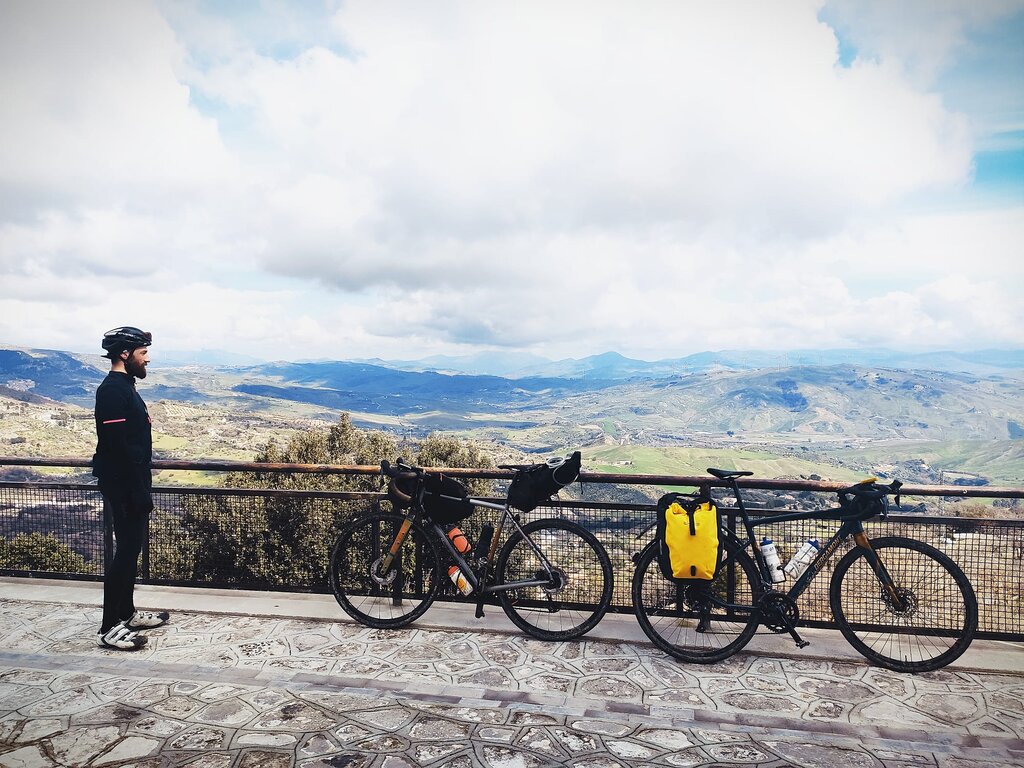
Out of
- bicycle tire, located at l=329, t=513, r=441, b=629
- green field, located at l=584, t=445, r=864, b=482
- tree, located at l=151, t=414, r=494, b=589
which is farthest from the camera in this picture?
green field, located at l=584, t=445, r=864, b=482

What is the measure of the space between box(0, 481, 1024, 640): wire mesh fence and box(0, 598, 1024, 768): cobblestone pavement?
2.24 feet

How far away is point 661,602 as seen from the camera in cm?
463

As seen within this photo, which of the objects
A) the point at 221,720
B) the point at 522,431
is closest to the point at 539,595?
the point at 221,720

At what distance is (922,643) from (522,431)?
18971cm

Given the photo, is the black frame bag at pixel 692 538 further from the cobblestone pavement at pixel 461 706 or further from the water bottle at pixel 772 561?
the cobblestone pavement at pixel 461 706

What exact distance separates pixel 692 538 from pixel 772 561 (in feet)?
2.04

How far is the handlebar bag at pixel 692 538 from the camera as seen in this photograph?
4.17 meters

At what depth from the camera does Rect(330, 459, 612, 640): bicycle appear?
184 inches

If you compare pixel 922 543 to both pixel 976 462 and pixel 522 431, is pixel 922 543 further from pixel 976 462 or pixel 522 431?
pixel 976 462

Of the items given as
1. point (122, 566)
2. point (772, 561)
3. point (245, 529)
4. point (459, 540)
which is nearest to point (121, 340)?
point (122, 566)

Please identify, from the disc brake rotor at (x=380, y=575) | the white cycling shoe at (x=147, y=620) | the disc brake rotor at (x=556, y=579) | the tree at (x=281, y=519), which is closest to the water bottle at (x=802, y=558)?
→ the disc brake rotor at (x=556, y=579)

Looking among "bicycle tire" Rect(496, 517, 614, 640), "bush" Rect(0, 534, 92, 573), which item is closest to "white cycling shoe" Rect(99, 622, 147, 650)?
"bush" Rect(0, 534, 92, 573)

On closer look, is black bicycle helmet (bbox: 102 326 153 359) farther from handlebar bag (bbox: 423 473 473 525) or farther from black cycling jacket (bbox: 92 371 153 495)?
handlebar bag (bbox: 423 473 473 525)

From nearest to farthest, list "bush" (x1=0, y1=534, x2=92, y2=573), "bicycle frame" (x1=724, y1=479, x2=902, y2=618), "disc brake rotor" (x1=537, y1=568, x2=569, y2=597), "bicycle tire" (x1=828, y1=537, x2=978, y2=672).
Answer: "bicycle tire" (x1=828, y1=537, x2=978, y2=672), "bicycle frame" (x1=724, y1=479, x2=902, y2=618), "disc brake rotor" (x1=537, y1=568, x2=569, y2=597), "bush" (x1=0, y1=534, x2=92, y2=573)
